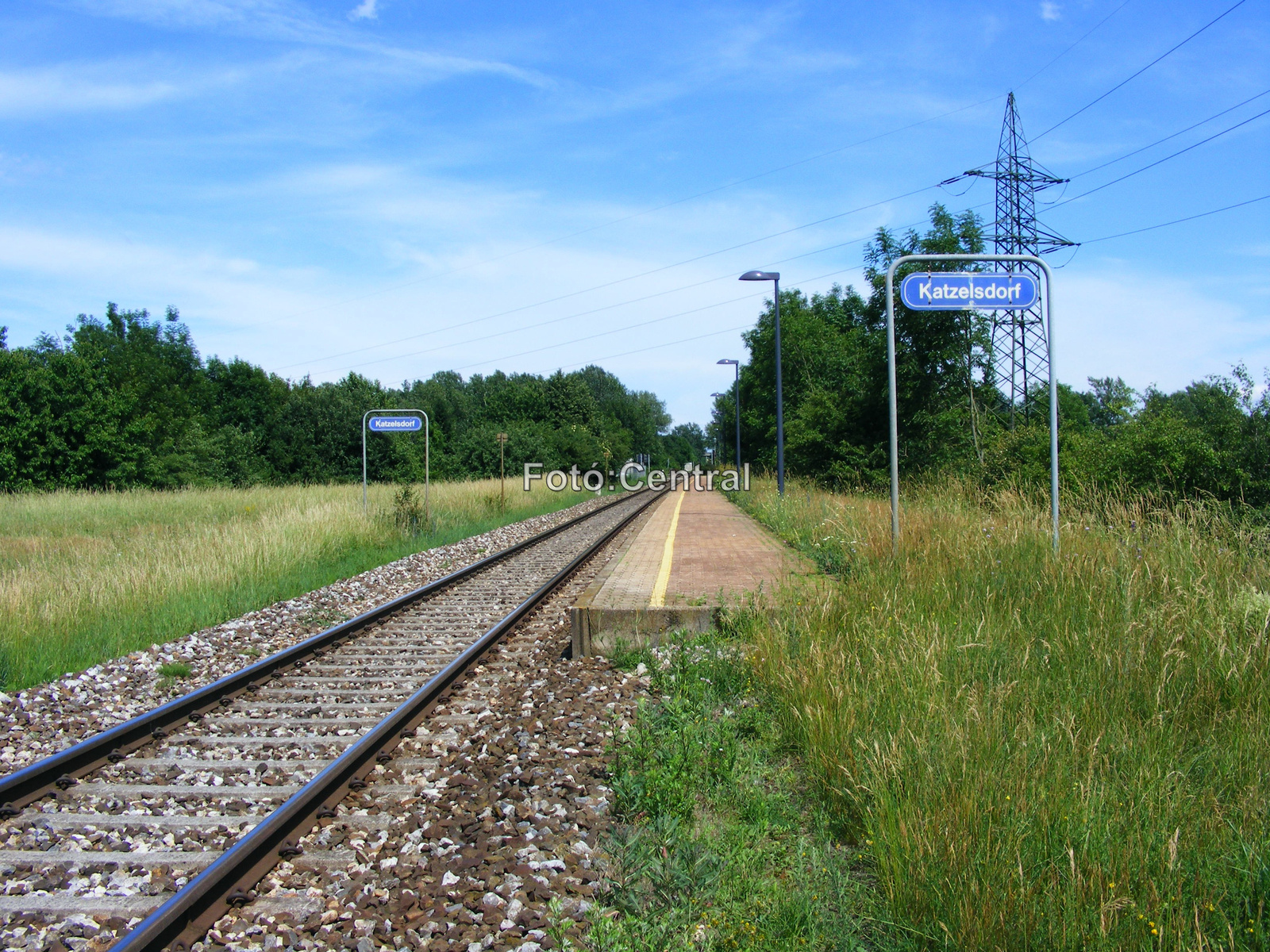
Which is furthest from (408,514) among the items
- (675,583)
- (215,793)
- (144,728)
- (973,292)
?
(215,793)

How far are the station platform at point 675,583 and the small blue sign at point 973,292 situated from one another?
3.23 m

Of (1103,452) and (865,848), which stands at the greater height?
(1103,452)

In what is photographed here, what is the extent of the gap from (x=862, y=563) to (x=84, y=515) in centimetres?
2233

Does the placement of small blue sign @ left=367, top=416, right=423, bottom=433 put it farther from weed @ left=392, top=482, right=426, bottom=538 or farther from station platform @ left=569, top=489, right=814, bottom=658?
station platform @ left=569, top=489, right=814, bottom=658

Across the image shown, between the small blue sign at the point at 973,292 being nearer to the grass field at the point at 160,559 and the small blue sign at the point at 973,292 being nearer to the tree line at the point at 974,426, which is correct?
the tree line at the point at 974,426

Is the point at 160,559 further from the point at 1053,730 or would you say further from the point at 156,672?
the point at 1053,730

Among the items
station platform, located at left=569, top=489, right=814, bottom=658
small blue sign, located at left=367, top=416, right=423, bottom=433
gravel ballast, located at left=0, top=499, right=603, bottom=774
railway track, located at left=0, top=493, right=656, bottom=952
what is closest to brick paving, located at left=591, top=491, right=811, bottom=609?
station platform, located at left=569, top=489, right=814, bottom=658

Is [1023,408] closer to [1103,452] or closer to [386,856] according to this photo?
[1103,452]

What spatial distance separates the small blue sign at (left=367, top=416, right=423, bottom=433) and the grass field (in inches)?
83.9

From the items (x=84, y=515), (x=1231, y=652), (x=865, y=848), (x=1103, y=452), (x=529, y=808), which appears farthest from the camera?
(x=84, y=515)

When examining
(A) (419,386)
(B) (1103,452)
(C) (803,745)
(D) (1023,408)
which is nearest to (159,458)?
(D) (1023,408)

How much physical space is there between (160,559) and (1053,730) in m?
12.2

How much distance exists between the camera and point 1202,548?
21.3ft

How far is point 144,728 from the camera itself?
17.7 feet
